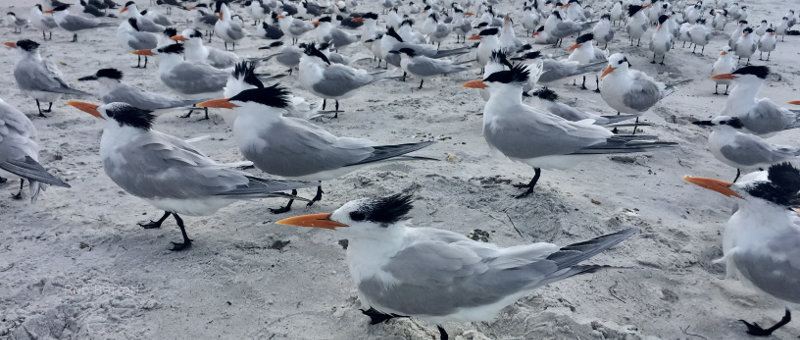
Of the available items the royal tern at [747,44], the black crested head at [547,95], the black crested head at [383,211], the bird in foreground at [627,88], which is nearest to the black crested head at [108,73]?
the black crested head at [383,211]

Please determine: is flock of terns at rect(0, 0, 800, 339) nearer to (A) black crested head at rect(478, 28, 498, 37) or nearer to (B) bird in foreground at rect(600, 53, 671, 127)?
(B) bird in foreground at rect(600, 53, 671, 127)

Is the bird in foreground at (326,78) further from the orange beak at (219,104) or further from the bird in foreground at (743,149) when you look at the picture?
the bird in foreground at (743,149)

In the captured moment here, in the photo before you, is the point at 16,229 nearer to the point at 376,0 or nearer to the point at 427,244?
the point at 427,244

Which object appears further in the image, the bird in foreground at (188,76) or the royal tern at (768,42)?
the royal tern at (768,42)

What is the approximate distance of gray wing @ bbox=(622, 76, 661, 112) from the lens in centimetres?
699

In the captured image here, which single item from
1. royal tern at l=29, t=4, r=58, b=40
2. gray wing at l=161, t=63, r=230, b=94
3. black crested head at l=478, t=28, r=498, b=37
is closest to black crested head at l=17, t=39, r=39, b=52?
gray wing at l=161, t=63, r=230, b=94

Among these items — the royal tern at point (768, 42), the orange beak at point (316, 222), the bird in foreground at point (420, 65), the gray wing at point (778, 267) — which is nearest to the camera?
the orange beak at point (316, 222)

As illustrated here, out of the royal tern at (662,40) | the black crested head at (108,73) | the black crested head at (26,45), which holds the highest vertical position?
the royal tern at (662,40)

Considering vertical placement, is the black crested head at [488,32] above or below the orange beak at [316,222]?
above

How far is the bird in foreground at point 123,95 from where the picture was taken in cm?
615

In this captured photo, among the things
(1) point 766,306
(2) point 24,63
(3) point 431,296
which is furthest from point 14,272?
(1) point 766,306

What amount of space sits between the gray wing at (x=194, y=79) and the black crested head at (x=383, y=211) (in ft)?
17.0

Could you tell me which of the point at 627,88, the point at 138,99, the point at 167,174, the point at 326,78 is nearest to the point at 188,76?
the point at 138,99

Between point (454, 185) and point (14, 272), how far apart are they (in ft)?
11.4
